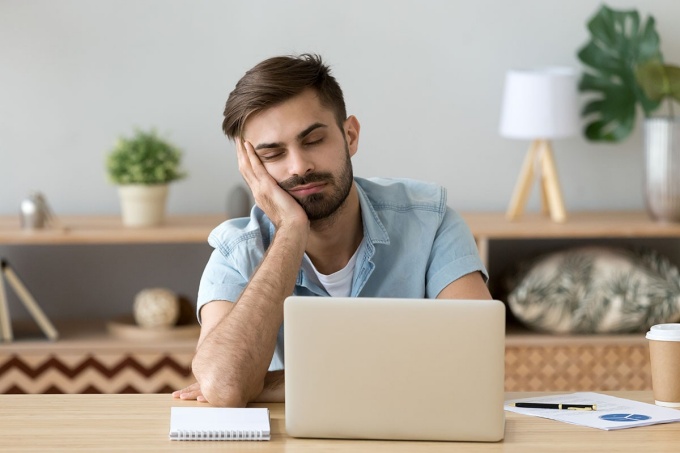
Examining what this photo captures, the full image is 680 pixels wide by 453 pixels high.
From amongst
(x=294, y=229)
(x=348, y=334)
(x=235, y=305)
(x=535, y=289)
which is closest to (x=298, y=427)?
(x=348, y=334)

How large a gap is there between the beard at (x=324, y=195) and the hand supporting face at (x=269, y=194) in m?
0.02

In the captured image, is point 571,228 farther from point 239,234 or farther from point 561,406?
point 561,406

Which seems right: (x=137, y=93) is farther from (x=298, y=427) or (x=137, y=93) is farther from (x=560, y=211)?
(x=298, y=427)

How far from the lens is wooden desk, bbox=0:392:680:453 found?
56.9 inches

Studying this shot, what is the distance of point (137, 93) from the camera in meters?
3.52

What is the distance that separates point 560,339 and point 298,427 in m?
1.88

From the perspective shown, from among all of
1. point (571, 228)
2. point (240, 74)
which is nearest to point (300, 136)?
point (571, 228)

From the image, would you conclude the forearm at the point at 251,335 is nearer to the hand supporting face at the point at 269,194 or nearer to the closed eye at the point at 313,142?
the hand supporting face at the point at 269,194

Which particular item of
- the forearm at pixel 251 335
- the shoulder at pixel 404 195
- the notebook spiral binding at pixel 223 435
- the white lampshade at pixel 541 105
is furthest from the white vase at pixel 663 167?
the notebook spiral binding at pixel 223 435

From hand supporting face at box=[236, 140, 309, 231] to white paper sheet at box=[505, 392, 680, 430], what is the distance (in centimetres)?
54

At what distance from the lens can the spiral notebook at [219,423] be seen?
1.48 metres

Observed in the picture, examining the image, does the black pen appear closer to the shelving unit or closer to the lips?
the lips

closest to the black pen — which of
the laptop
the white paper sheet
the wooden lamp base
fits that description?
the white paper sheet

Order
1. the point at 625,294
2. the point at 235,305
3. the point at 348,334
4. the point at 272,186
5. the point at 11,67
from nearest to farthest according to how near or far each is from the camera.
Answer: the point at 348,334 → the point at 235,305 → the point at 272,186 → the point at 625,294 → the point at 11,67
